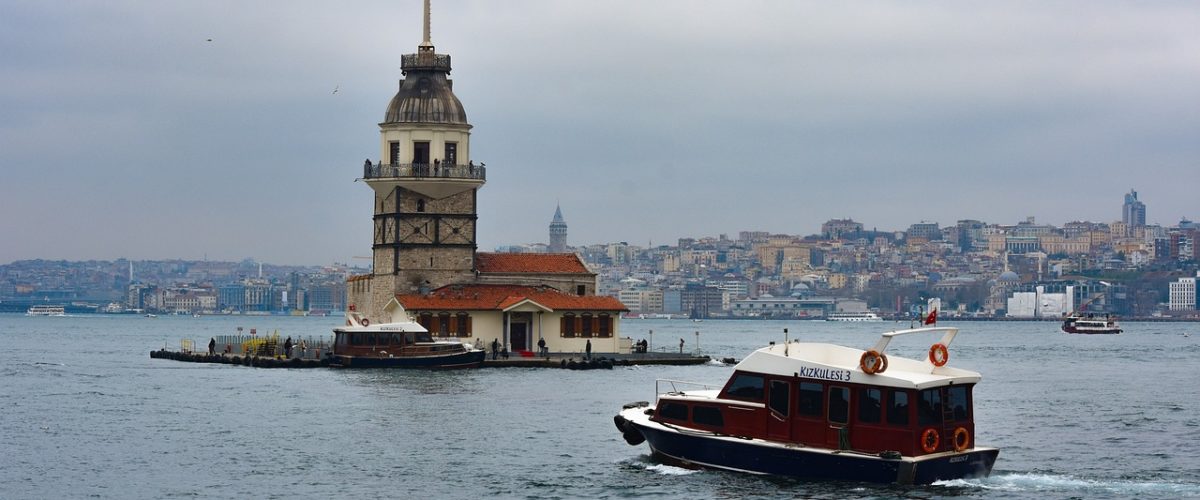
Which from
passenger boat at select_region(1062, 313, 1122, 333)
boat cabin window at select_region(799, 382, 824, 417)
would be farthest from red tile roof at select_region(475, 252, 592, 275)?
passenger boat at select_region(1062, 313, 1122, 333)

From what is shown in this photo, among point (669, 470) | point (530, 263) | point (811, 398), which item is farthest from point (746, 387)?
point (530, 263)

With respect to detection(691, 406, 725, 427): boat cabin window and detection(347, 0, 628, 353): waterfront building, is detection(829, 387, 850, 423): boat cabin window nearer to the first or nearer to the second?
detection(691, 406, 725, 427): boat cabin window

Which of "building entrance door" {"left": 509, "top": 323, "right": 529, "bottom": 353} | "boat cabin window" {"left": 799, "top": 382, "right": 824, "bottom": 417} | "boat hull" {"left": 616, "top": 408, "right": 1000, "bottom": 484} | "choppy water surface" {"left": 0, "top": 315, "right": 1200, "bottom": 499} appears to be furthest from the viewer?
"building entrance door" {"left": 509, "top": 323, "right": 529, "bottom": 353}

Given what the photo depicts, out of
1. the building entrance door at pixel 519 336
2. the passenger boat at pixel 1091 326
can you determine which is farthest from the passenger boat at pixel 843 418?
the passenger boat at pixel 1091 326

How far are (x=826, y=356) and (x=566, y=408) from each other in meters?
16.9

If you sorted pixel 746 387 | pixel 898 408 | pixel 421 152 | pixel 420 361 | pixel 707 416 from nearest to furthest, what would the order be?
pixel 898 408, pixel 746 387, pixel 707 416, pixel 420 361, pixel 421 152

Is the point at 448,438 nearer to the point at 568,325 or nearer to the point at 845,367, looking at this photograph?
the point at 845,367

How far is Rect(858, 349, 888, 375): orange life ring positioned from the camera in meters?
30.9

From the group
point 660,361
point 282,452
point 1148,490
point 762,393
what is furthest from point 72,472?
point 660,361

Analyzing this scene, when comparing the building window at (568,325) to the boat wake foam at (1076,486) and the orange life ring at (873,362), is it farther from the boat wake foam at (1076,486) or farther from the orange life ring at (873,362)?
the orange life ring at (873,362)

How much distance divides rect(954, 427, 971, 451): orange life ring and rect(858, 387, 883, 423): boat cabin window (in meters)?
1.47

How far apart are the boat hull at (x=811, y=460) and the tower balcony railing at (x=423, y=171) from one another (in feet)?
130

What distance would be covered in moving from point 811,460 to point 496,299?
133 feet

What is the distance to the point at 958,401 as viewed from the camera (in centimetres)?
3148
